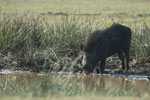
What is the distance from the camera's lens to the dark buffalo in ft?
40.3

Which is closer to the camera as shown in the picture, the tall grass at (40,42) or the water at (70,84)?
the water at (70,84)

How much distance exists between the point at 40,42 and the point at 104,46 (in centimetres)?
245

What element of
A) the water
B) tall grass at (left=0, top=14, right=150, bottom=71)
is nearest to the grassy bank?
the water

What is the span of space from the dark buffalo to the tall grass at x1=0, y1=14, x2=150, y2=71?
654mm

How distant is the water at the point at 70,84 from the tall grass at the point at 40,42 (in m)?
0.64

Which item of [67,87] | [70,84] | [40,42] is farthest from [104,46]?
[67,87]

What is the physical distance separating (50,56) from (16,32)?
139 centimetres

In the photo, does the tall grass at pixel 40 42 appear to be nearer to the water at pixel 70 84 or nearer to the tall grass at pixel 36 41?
the tall grass at pixel 36 41

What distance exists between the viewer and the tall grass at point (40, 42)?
43.8 ft

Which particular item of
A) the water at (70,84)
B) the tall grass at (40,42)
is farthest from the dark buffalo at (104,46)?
the tall grass at (40,42)

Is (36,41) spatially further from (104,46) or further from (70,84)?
(70,84)

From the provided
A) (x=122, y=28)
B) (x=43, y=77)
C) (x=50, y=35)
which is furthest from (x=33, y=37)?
(x=43, y=77)

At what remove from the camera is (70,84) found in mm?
9977

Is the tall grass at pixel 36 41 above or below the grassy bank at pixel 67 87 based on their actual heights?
above
